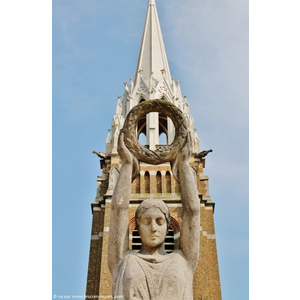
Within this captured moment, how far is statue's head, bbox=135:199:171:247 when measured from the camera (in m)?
6.00

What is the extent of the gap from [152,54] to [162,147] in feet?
123

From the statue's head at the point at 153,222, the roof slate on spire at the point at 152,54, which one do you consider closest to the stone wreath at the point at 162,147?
the statue's head at the point at 153,222

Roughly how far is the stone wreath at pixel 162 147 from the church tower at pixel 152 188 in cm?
2033

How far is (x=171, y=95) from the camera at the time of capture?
38.0 metres

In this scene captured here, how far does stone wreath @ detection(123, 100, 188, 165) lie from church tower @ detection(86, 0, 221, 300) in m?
20.3

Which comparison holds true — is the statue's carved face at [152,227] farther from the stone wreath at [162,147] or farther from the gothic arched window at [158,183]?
the gothic arched window at [158,183]

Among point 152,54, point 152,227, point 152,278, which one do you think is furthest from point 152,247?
point 152,54

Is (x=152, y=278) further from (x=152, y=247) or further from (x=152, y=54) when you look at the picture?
(x=152, y=54)

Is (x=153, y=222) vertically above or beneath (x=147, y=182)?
beneath

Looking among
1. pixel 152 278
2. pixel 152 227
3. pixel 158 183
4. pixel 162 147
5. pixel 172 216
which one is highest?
pixel 158 183

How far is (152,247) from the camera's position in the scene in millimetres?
6023

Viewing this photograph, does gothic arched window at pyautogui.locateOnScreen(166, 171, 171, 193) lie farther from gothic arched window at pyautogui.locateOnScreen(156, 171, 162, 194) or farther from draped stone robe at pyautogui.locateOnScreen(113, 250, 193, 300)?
draped stone robe at pyautogui.locateOnScreen(113, 250, 193, 300)

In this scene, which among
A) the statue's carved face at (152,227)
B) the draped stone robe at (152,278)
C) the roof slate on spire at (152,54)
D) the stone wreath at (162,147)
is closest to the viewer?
the draped stone robe at (152,278)

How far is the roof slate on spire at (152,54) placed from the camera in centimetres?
4066
